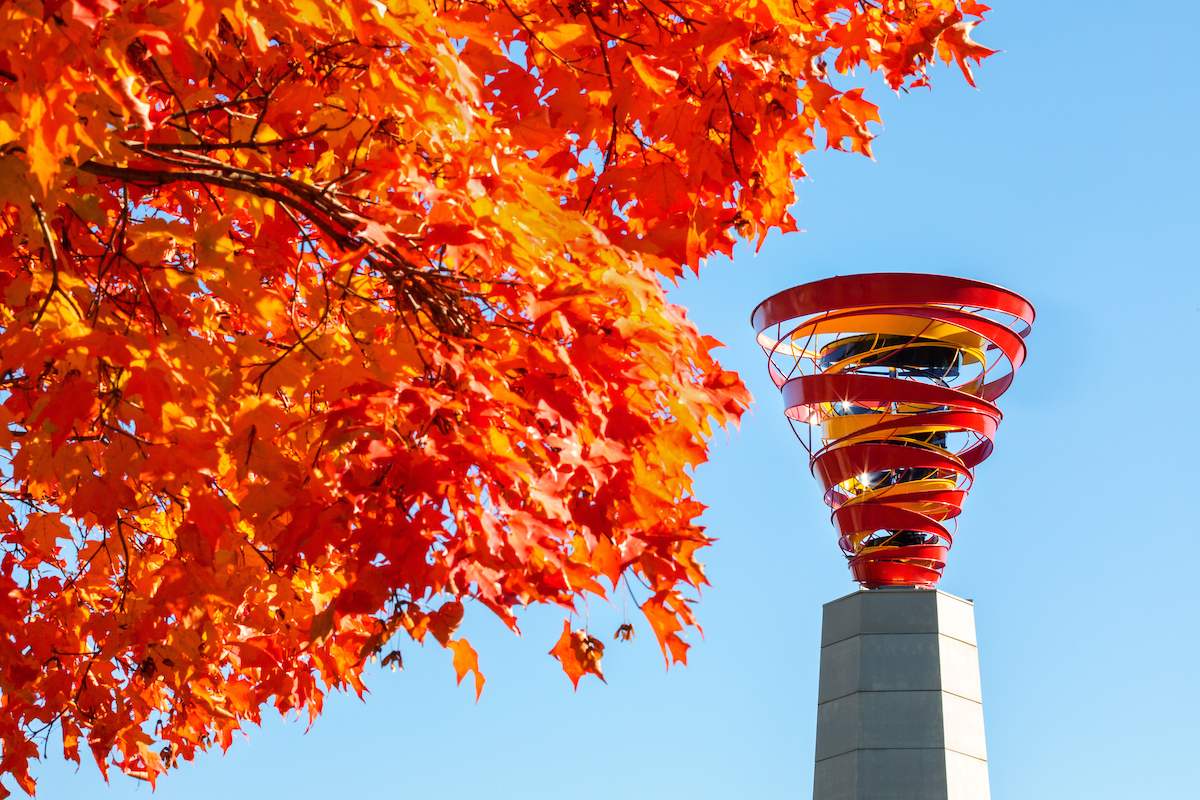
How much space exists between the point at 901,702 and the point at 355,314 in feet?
33.4

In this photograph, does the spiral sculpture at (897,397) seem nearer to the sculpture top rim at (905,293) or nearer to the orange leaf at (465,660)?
the sculpture top rim at (905,293)

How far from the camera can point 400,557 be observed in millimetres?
2846

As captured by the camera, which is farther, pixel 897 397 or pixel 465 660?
pixel 897 397

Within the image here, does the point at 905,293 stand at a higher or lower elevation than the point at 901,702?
higher

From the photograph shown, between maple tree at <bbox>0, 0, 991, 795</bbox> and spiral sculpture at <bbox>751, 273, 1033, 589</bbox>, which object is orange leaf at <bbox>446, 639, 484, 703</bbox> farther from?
spiral sculpture at <bbox>751, 273, 1033, 589</bbox>

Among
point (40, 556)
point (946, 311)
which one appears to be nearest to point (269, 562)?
point (40, 556)

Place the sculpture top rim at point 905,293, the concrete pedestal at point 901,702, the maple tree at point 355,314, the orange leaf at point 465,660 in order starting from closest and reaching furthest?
the maple tree at point 355,314, the orange leaf at point 465,660, the concrete pedestal at point 901,702, the sculpture top rim at point 905,293

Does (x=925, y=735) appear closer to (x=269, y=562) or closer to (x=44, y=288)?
(x=269, y=562)

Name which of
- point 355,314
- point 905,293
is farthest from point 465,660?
point 905,293

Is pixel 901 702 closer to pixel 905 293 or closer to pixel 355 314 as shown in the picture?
pixel 905 293

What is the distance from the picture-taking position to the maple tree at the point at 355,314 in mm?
2715

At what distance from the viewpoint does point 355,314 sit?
3197mm

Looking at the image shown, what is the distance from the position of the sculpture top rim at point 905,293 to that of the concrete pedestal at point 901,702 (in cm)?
333

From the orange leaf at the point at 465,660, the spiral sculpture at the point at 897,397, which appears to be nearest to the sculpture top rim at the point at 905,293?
the spiral sculpture at the point at 897,397
